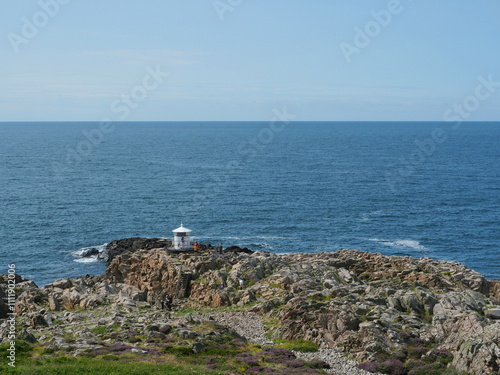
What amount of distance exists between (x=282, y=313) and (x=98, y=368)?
2098 centimetres

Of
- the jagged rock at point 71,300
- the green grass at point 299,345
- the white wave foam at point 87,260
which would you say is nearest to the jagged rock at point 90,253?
the white wave foam at point 87,260

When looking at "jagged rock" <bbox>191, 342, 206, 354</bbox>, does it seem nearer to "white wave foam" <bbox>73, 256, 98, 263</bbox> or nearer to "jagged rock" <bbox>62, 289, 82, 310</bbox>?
"jagged rock" <bbox>62, 289, 82, 310</bbox>

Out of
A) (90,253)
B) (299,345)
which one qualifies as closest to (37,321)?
(299,345)

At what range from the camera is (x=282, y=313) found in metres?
53.0

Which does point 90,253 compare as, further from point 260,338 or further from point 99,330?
point 260,338

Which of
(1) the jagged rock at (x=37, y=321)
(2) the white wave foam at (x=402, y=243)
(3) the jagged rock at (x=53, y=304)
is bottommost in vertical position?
(2) the white wave foam at (x=402, y=243)

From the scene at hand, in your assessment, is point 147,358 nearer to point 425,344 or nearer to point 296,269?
point 425,344

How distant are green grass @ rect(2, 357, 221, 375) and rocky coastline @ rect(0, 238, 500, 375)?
8.16 ft

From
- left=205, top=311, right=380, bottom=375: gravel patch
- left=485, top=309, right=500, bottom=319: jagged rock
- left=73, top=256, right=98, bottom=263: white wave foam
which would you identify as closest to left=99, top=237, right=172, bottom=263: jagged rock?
left=73, top=256, right=98, bottom=263: white wave foam

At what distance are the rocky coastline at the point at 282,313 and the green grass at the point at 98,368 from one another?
8.16 feet

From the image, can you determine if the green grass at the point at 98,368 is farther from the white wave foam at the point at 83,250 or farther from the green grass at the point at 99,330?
the white wave foam at the point at 83,250

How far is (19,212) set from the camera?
12169 centimetres

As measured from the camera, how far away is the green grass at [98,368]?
1385 inches

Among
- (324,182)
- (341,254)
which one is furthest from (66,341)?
(324,182)
